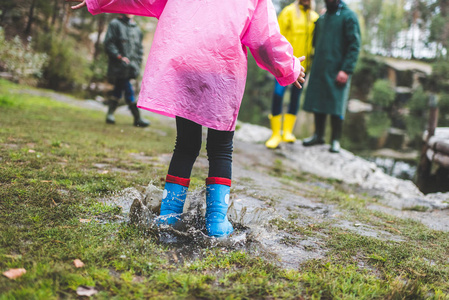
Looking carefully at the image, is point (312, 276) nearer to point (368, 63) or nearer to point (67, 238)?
point (67, 238)

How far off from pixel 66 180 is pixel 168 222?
1.25 m

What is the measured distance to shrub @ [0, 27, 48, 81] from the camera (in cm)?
1124

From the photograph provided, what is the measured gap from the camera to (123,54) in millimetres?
7133

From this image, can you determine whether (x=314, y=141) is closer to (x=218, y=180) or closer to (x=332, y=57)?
(x=332, y=57)

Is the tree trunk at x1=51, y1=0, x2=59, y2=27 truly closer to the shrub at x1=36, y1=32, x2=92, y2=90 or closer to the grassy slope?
the shrub at x1=36, y1=32, x2=92, y2=90

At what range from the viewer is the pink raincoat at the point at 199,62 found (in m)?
2.03

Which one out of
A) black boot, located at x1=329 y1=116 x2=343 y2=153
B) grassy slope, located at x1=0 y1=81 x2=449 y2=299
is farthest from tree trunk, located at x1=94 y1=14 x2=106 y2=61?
grassy slope, located at x1=0 y1=81 x2=449 y2=299

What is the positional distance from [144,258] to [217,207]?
56cm

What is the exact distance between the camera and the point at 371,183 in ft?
18.4

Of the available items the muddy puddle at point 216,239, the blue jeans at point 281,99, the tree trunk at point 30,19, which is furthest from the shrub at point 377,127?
the tree trunk at point 30,19

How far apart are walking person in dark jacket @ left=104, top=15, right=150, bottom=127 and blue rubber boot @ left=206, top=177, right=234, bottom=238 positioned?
4.94 meters

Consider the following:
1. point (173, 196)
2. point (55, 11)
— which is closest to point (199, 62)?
point (173, 196)

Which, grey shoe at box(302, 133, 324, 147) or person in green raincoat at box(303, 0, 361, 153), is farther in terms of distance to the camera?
grey shoe at box(302, 133, 324, 147)

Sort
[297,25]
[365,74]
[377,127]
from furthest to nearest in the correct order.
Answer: [365,74] < [377,127] < [297,25]
